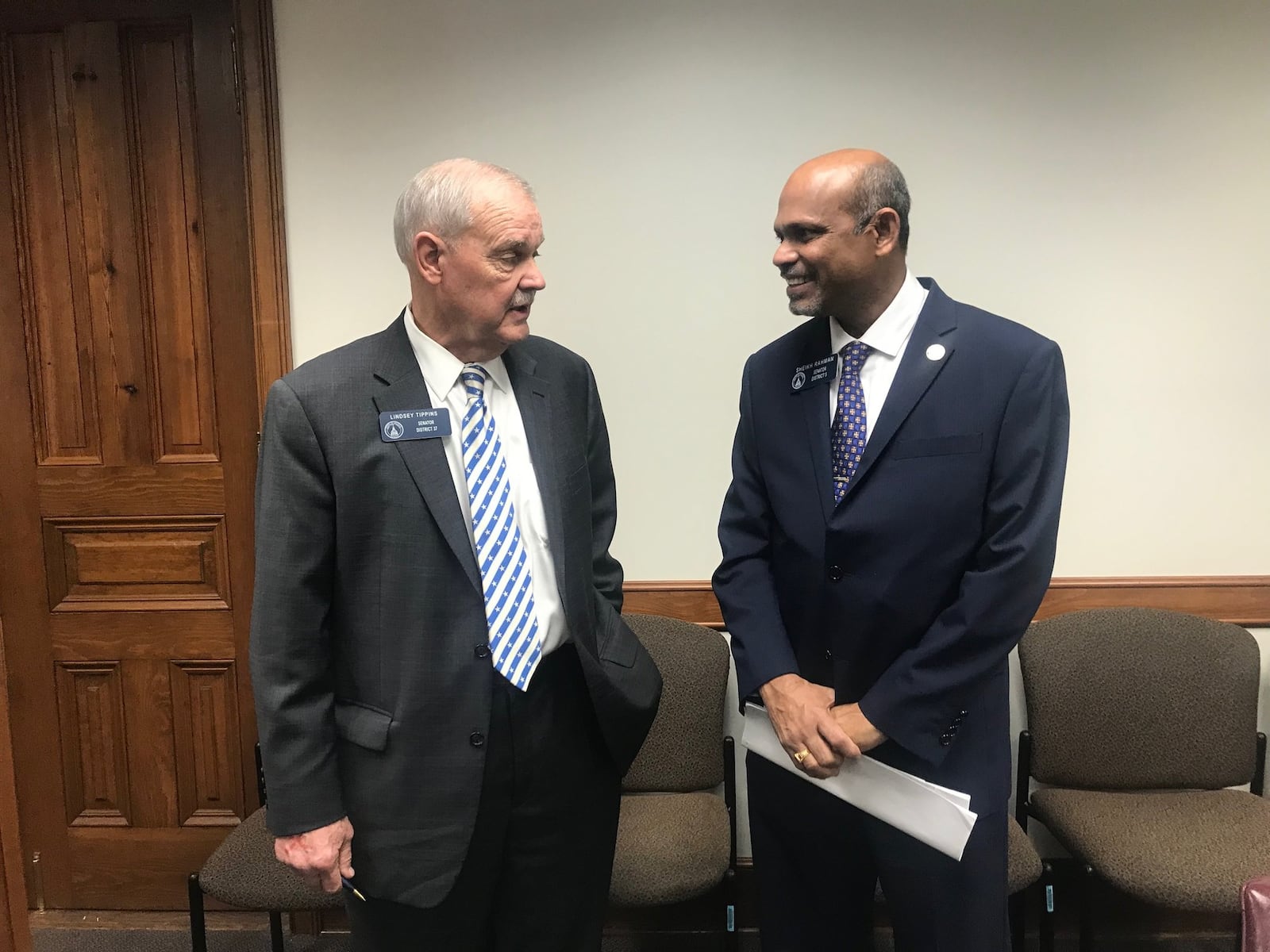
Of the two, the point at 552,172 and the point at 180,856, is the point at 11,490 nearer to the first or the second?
the point at 180,856

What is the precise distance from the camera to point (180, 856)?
285 cm

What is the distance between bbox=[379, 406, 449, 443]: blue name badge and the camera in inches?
56.4

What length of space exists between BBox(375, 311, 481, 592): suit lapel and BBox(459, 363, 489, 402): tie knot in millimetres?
84

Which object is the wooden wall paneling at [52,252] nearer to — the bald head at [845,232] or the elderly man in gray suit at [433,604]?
the elderly man in gray suit at [433,604]

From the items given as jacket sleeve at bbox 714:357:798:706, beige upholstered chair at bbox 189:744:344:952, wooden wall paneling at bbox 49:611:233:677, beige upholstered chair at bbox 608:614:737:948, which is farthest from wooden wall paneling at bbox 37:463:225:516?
jacket sleeve at bbox 714:357:798:706

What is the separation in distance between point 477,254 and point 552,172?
3.86 feet


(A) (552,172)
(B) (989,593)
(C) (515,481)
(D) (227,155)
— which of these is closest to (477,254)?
(C) (515,481)

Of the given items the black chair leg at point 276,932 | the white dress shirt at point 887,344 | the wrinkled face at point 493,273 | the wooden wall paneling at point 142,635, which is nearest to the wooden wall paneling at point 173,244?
the wooden wall paneling at point 142,635

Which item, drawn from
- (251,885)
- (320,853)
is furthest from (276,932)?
(320,853)

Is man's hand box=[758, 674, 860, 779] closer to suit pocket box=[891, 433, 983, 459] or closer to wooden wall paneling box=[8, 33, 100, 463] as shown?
suit pocket box=[891, 433, 983, 459]

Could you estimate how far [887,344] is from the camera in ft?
5.37

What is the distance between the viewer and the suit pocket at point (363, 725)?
147cm

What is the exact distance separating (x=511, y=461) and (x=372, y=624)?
1.15ft

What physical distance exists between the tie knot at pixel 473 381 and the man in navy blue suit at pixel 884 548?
56cm
